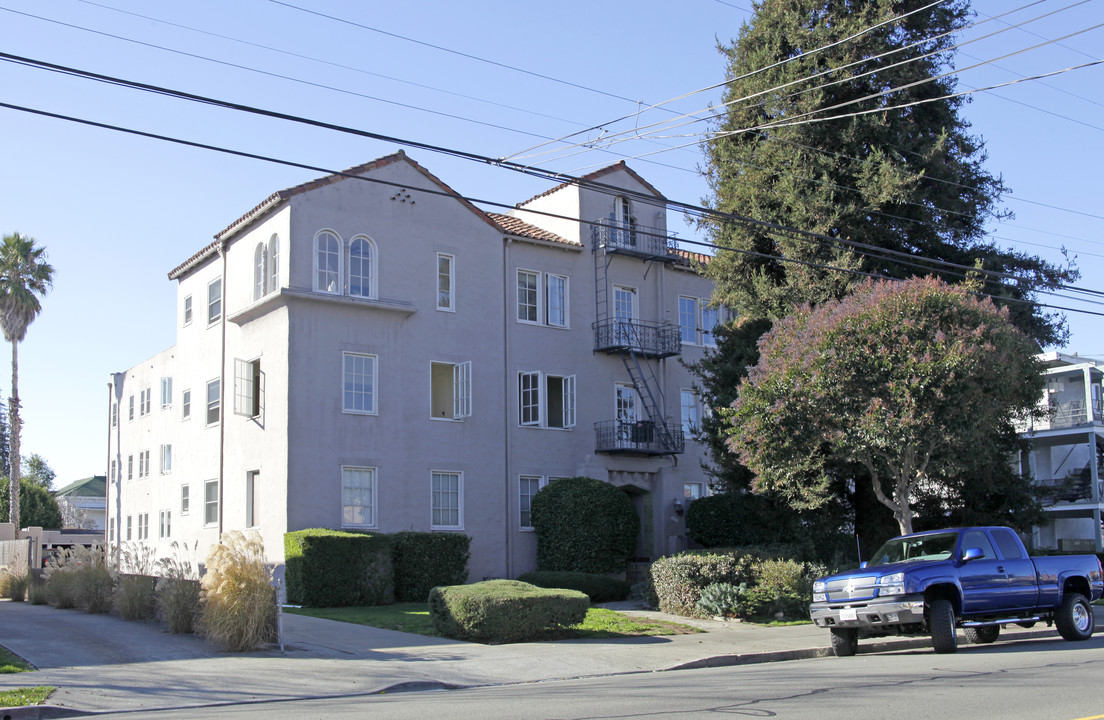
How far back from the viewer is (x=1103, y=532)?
140 feet

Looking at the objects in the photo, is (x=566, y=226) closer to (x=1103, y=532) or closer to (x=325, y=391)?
(x=325, y=391)

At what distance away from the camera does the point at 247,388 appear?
27.3 m

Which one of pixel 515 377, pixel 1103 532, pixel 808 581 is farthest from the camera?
pixel 1103 532

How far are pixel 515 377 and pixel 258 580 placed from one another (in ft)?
49.4

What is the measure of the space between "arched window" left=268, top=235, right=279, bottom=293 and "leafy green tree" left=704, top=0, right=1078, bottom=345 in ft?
38.0

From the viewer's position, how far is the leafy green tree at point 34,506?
59.8 m

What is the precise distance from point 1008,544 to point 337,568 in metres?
14.3

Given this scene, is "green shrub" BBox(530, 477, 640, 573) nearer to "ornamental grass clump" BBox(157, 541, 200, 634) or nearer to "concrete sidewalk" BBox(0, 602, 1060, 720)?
"concrete sidewalk" BBox(0, 602, 1060, 720)

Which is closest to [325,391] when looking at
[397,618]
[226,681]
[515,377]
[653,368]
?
[515,377]

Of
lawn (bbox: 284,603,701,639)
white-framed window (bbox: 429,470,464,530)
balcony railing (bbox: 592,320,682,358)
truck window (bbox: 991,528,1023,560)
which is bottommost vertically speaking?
lawn (bbox: 284,603,701,639)

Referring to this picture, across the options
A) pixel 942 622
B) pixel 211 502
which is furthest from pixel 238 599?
pixel 211 502

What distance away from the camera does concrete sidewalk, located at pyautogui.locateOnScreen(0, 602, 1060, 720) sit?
39.1 feet

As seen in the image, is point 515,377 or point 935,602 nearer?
point 935,602

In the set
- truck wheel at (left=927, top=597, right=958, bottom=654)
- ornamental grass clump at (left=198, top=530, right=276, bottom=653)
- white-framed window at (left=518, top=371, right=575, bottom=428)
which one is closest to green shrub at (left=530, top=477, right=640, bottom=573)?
white-framed window at (left=518, top=371, right=575, bottom=428)
